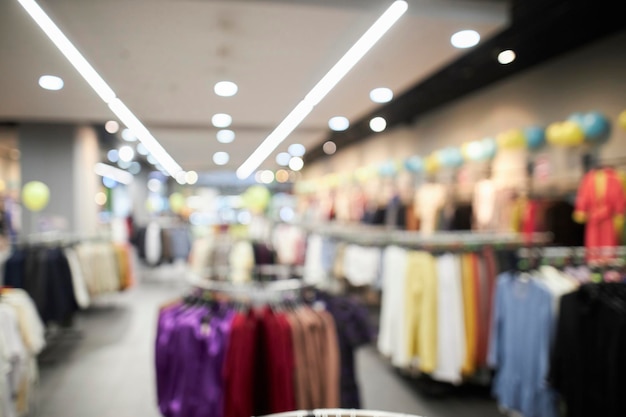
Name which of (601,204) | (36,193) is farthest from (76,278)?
(601,204)

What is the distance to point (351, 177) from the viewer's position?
9.95m

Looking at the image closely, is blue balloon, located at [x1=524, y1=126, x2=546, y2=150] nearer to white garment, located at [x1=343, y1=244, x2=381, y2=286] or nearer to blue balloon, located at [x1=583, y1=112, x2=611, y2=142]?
blue balloon, located at [x1=583, y1=112, x2=611, y2=142]

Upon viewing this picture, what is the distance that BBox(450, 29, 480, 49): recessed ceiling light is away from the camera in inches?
94.3

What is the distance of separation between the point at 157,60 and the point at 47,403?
147 cm

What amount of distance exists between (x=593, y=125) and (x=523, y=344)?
1.90 m

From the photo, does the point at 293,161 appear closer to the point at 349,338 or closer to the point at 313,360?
the point at 349,338

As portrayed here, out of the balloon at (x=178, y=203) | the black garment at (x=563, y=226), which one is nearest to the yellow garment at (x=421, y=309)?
the black garment at (x=563, y=226)

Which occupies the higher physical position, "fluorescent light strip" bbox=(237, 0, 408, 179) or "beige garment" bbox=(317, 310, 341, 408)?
"fluorescent light strip" bbox=(237, 0, 408, 179)

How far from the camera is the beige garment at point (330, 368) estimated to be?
224 cm

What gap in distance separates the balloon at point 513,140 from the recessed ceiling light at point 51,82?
4.88 m

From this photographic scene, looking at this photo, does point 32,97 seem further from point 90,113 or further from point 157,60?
point 157,60

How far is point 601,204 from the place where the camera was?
11.7 ft

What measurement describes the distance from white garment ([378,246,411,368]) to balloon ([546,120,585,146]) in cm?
198

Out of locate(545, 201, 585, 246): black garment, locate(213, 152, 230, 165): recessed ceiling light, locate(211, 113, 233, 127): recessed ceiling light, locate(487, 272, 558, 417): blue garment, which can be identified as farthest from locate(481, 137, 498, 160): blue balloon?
locate(211, 113, 233, 127): recessed ceiling light
